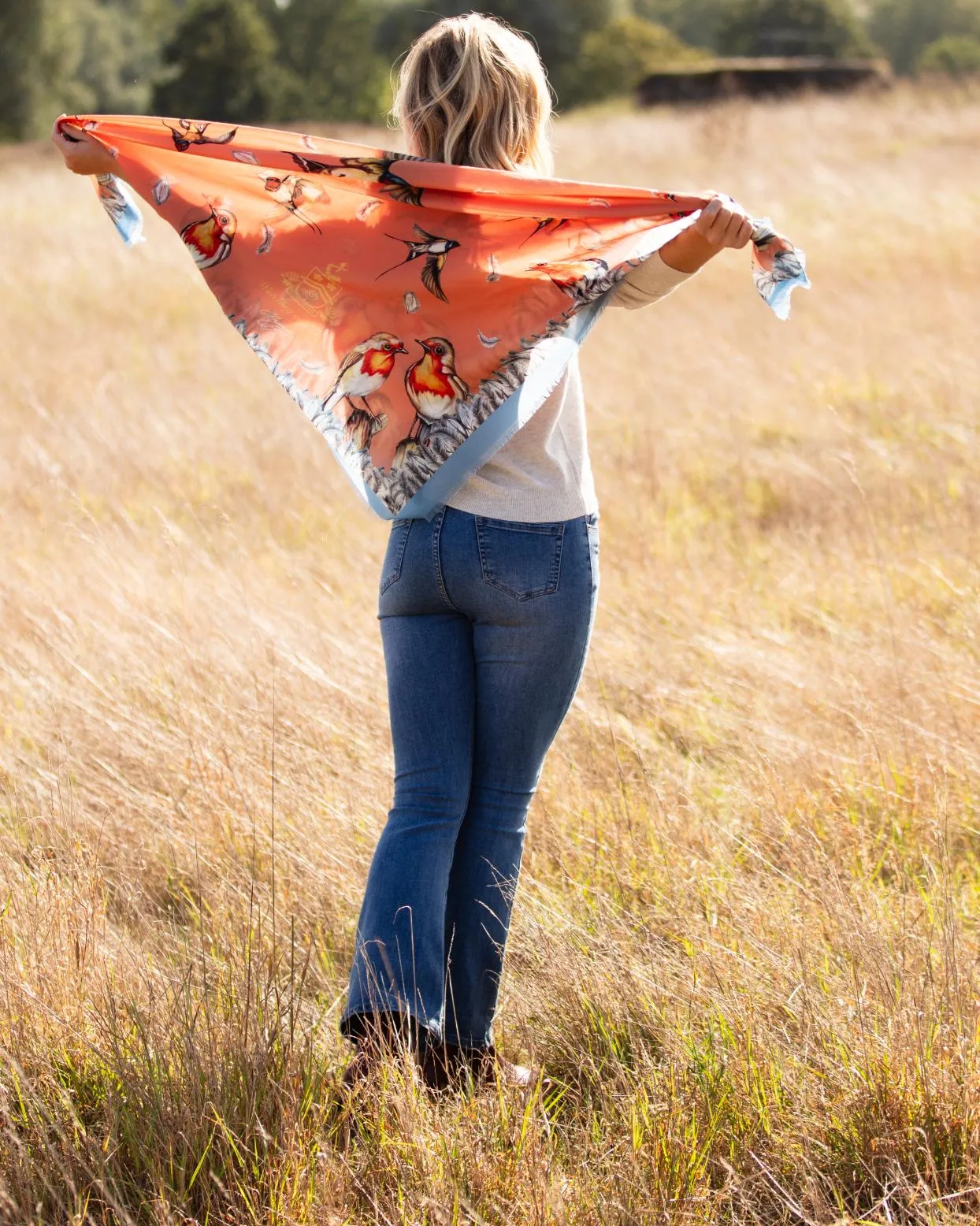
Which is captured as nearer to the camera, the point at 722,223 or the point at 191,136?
the point at 722,223

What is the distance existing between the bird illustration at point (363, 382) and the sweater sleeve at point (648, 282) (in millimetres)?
431

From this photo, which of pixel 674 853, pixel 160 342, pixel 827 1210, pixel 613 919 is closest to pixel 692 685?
pixel 674 853

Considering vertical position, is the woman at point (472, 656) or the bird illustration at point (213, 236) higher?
the bird illustration at point (213, 236)

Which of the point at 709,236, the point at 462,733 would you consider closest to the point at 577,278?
the point at 709,236

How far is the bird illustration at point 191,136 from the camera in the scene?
102 inches

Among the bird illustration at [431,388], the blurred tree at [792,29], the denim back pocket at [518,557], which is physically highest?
the blurred tree at [792,29]

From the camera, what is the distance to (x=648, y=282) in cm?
231

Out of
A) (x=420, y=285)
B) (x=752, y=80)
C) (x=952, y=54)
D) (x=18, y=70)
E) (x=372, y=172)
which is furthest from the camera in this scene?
(x=952, y=54)

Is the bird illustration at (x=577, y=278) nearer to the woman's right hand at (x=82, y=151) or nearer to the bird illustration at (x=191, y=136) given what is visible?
the bird illustration at (x=191, y=136)

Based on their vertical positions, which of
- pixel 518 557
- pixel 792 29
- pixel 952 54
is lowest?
pixel 518 557

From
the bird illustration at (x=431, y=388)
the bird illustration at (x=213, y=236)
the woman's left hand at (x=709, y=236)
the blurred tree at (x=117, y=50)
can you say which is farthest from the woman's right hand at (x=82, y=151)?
the blurred tree at (x=117, y=50)

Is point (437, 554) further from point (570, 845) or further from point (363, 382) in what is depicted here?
point (570, 845)

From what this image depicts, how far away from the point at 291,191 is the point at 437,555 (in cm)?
90

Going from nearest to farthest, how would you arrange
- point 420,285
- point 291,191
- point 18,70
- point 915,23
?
point 420,285 < point 291,191 < point 18,70 < point 915,23
